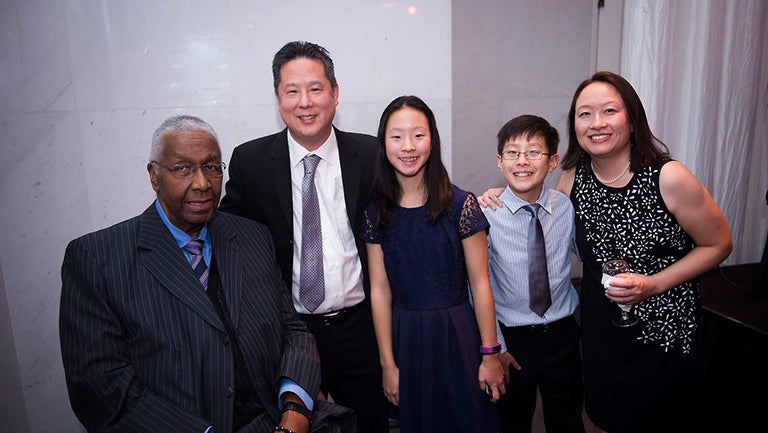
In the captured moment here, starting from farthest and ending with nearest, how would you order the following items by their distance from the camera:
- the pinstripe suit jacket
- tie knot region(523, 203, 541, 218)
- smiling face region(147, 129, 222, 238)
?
tie knot region(523, 203, 541, 218), smiling face region(147, 129, 222, 238), the pinstripe suit jacket

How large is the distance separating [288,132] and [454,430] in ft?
4.41

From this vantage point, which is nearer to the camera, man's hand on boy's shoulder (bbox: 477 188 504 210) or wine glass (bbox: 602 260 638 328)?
wine glass (bbox: 602 260 638 328)

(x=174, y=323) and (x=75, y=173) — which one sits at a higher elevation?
(x=75, y=173)

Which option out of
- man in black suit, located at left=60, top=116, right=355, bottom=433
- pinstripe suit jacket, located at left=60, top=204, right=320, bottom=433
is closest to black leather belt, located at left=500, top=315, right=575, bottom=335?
man in black suit, located at left=60, top=116, right=355, bottom=433

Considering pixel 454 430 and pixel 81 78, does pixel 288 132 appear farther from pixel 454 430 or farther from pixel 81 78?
pixel 454 430

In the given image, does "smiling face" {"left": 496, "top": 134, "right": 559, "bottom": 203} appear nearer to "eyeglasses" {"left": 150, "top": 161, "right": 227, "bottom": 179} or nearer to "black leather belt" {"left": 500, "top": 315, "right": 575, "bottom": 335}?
"black leather belt" {"left": 500, "top": 315, "right": 575, "bottom": 335}

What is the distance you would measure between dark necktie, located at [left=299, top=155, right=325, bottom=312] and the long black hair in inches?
10.1

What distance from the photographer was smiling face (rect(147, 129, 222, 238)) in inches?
57.1

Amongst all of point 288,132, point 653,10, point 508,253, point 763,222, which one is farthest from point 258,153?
point 763,222

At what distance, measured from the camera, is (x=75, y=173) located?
235cm

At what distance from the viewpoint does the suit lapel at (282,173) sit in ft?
6.15

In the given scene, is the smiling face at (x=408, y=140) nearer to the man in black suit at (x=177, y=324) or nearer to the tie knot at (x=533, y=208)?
the tie knot at (x=533, y=208)

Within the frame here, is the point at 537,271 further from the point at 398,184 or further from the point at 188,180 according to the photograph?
the point at 188,180

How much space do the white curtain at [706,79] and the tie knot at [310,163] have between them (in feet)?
6.42
